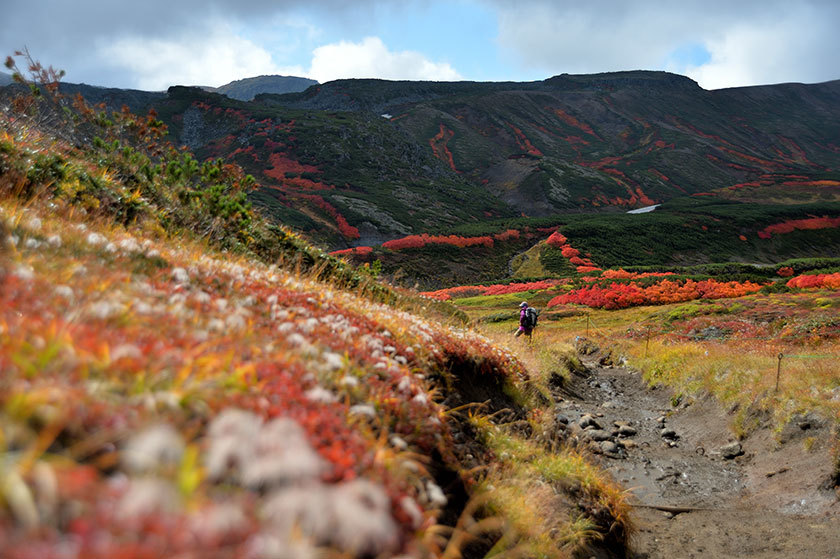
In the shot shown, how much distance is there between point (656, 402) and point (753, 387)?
3.91m

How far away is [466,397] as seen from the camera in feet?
26.5

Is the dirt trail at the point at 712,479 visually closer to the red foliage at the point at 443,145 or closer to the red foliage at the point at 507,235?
the red foliage at the point at 507,235

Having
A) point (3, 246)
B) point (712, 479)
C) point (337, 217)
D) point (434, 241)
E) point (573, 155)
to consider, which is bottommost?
point (712, 479)

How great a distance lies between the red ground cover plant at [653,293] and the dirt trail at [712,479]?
93.8 feet

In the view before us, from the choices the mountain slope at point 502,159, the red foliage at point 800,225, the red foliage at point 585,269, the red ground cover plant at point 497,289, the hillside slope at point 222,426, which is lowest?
the red ground cover plant at point 497,289

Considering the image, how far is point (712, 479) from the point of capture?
11.0 m

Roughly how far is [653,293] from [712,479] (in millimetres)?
36326

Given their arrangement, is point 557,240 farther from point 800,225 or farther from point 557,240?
point 800,225

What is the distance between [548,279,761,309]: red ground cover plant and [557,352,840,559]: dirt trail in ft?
93.8

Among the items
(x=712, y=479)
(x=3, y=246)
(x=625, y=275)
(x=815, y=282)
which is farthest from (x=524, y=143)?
(x=3, y=246)

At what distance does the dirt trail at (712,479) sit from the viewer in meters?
7.68

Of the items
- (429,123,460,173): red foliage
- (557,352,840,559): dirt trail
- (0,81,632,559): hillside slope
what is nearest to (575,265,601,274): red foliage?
(557,352,840,559): dirt trail

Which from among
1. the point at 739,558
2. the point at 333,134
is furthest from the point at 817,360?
the point at 333,134

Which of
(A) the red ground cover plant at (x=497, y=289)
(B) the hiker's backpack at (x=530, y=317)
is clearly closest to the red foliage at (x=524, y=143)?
(A) the red ground cover plant at (x=497, y=289)
